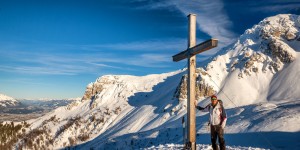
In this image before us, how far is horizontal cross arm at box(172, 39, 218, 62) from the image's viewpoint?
11101mm

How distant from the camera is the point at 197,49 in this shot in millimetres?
12117

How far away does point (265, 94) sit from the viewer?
89.2m

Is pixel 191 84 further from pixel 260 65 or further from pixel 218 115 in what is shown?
pixel 260 65

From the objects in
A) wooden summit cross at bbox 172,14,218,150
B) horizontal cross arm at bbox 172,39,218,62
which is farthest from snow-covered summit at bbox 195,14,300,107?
wooden summit cross at bbox 172,14,218,150

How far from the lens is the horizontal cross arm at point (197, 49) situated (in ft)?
36.4

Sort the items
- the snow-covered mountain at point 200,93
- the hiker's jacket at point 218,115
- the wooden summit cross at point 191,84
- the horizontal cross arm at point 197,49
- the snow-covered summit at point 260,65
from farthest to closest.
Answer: the snow-covered summit at point 260,65 → the snow-covered mountain at point 200,93 → the wooden summit cross at point 191,84 → the hiker's jacket at point 218,115 → the horizontal cross arm at point 197,49

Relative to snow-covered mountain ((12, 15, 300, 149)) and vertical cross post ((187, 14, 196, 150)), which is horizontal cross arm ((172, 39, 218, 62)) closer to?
vertical cross post ((187, 14, 196, 150))

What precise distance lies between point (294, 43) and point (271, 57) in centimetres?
1017

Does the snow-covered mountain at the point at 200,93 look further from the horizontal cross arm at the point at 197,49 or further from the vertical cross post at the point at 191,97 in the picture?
the vertical cross post at the point at 191,97

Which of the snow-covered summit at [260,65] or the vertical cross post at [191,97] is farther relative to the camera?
the snow-covered summit at [260,65]

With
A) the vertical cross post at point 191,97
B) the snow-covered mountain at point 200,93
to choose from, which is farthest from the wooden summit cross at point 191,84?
the snow-covered mountain at point 200,93

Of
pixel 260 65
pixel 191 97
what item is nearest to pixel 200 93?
pixel 260 65

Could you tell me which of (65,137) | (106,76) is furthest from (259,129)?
(106,76)

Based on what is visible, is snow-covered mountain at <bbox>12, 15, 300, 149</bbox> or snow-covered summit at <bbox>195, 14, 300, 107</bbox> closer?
snow-covered mountain at <bbox>12, 15, 300, 149</bbox>
